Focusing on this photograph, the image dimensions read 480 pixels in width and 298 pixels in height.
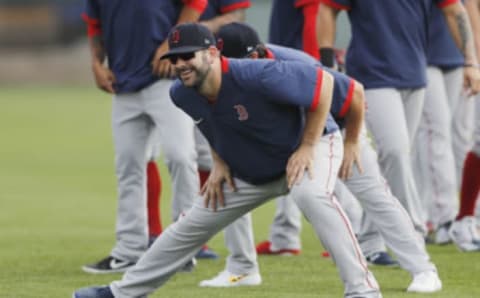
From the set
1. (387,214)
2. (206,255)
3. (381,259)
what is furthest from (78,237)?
(387,214)

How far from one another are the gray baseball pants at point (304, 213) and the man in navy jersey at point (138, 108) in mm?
1789

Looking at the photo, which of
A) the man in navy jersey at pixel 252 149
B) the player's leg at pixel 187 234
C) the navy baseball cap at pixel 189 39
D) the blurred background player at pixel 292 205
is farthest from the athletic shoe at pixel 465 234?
the navy baseball cap at pixel 189 39

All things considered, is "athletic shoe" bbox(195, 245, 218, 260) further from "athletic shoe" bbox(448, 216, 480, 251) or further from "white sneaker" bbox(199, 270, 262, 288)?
"athletic shoe" bbox(448, 216, 480, 251)

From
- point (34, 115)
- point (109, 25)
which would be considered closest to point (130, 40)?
point (109, 25)

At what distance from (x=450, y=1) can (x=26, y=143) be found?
46.2ft

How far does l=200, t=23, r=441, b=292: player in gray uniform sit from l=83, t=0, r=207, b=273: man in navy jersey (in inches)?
31.5

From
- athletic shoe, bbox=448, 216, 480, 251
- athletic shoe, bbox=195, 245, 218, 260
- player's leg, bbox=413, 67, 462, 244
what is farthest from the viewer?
player's leg, bbox=413, 67, 462, 244

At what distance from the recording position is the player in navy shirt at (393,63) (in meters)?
9.00

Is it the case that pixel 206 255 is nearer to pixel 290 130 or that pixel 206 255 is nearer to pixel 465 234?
pixel 465 234

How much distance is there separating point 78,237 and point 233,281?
337 cm

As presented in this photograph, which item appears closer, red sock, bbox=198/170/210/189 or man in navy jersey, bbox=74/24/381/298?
man in navy jersey, bbox=74/24/381/298

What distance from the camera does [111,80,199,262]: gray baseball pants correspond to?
9.15 metres

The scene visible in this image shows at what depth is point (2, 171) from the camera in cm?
1820

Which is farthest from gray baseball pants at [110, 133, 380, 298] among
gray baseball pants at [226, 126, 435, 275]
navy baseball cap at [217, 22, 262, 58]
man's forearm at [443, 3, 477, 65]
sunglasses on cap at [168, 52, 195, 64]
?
man's forearm at [443, 3, 477, 65]
